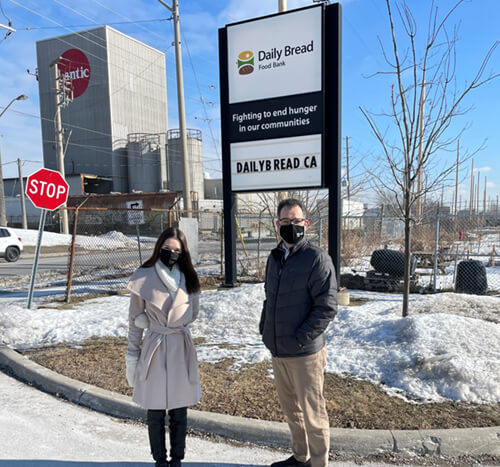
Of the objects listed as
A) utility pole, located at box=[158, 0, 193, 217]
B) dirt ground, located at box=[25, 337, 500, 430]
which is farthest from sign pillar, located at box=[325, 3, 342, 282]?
utility pole, located at box=[158, 0, 193, 217]

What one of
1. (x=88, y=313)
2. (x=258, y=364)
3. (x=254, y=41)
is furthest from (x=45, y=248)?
(x=258, y=364)

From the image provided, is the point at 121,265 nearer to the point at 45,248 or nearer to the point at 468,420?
the point at 45,248

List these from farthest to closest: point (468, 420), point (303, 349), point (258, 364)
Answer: point (258, 364) < point (468, 420) < point (303, 349)

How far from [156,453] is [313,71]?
651 centimetres

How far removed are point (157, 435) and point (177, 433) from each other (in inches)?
5.4

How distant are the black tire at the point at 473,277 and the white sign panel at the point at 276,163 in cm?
436

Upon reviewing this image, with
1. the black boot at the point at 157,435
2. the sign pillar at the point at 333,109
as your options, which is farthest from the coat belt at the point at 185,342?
the sign pillar at the point at 333,109

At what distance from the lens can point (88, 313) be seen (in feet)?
23.0

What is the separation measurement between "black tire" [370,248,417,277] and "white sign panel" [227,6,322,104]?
4.50 m

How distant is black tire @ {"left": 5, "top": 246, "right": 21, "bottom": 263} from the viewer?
17.6m

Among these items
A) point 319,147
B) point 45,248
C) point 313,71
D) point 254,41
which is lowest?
point 45,248

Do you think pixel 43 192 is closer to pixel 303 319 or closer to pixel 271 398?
pixel 271 398

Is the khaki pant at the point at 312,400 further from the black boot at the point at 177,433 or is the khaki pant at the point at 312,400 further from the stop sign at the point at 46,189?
the stop sign at the point at 46,189

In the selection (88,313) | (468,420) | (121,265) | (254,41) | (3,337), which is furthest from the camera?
(121,265)
